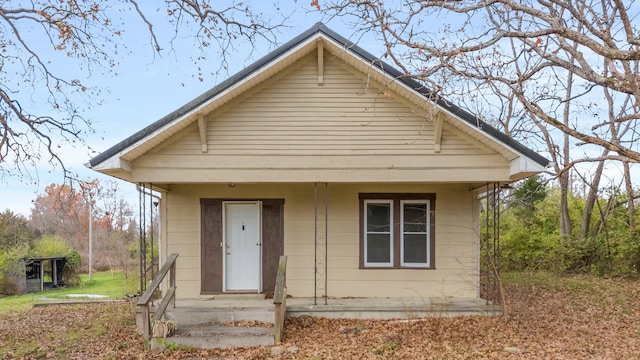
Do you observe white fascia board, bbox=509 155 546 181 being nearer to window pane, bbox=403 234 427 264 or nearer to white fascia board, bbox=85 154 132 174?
window pane, bbox=403 234 427 264

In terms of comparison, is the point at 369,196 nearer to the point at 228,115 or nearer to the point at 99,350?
the point at 228,115

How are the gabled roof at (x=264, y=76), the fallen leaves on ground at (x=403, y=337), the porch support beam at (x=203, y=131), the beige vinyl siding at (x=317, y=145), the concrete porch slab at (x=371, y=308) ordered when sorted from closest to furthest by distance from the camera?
1. the fallen leaves on ground at (x=403, y=337)
2. the gabled roof at (x=264, y=76)
3. the porch support beam at (x=203, y=131)
4. the beige vinyl siding at (x=317, y=145)
5. the concrete porch slab at (x=371, y=308)

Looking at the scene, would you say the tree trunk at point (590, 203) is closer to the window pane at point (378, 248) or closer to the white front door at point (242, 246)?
the window pane at point (378, 248)

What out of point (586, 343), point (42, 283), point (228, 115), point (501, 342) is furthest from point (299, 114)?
point (42, 283)

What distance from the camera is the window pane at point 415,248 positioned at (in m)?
10.5

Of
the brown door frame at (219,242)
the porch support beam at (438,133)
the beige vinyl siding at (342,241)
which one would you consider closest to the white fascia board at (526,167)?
the porch support beam at (438,133)

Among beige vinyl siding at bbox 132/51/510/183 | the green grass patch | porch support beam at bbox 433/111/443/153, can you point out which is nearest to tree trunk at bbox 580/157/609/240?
beige vinyl siding at bbox 132/51/510/183

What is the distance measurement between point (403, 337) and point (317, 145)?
3722mm

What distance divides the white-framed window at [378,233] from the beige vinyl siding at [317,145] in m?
1.74

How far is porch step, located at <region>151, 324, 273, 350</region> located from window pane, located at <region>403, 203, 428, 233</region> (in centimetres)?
391

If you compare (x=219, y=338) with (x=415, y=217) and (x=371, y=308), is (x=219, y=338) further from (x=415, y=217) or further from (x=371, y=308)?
(x=415, y=217)

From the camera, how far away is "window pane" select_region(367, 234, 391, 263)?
34.5 feet

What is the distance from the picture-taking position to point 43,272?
829 inches

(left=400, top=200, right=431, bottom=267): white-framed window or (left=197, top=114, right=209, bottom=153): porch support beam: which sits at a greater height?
(left=197, top=114, right=209, bottom=153): porch support beam
